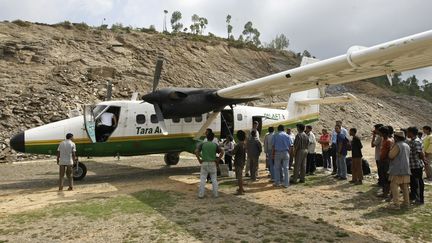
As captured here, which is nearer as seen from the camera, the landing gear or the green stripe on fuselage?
the green stripe on fuselage

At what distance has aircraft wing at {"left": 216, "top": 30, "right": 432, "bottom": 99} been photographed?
7.33m

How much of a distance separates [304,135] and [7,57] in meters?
25.3

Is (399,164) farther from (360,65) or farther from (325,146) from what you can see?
(325,146)

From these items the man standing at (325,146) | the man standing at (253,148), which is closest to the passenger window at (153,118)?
the man standing at (253,148)

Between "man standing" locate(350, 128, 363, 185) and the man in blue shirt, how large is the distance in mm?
1947

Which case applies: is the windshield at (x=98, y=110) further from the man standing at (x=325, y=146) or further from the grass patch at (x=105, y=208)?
the man standing at (x=325, y=146)

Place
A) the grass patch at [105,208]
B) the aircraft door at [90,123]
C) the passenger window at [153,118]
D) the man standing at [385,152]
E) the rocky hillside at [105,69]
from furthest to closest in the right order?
the rocky hillside at [105,69] < the passenger window at [153,118] < the aircraft door at [90,123] < the man standing at [385,152] < the grass patch at [105,208]

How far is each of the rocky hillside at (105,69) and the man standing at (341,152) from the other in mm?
16552

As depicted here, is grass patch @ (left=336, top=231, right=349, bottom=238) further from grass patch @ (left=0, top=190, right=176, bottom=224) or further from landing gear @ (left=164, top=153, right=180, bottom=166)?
landing gear @ (left=164, top=153, right=180, bottom=166)

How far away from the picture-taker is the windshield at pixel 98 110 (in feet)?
45.9

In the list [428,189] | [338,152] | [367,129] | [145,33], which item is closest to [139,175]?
[338,152]

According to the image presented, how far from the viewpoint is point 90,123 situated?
536 inches

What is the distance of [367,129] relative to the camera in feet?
129

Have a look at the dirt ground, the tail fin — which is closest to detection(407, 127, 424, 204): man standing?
the dirt ground
